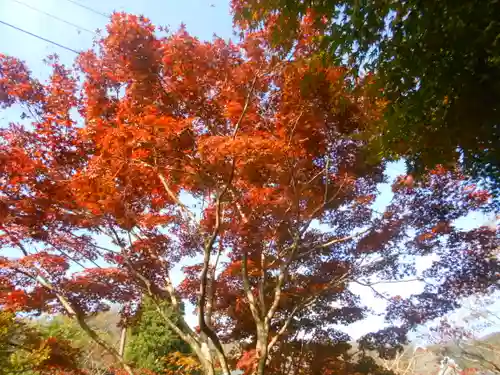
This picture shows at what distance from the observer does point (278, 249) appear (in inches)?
324

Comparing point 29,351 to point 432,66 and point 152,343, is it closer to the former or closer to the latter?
point 432,66

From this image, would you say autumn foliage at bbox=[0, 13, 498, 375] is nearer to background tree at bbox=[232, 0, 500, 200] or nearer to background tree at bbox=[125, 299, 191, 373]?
background tree at bbox=[232, 0, 500, 200]

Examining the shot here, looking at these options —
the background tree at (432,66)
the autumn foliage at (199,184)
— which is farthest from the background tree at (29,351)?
the background tree at (432,66)

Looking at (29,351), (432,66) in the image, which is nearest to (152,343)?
(29,351)

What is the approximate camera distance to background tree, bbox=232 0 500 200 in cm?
264

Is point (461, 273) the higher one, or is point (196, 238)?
point (196, 238)

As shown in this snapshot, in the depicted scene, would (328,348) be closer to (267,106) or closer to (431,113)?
(267,106)

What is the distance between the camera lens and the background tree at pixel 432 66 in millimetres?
2639

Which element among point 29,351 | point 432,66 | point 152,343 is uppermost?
point 152,343

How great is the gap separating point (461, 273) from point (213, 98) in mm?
7442

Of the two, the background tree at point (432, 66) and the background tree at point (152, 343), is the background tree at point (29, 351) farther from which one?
the background tree at point (152, 343)

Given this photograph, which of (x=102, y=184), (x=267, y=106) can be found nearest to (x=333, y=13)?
(x=267, y=106)

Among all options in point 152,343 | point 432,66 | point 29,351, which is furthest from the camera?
point 152,343

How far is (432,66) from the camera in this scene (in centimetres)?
295
